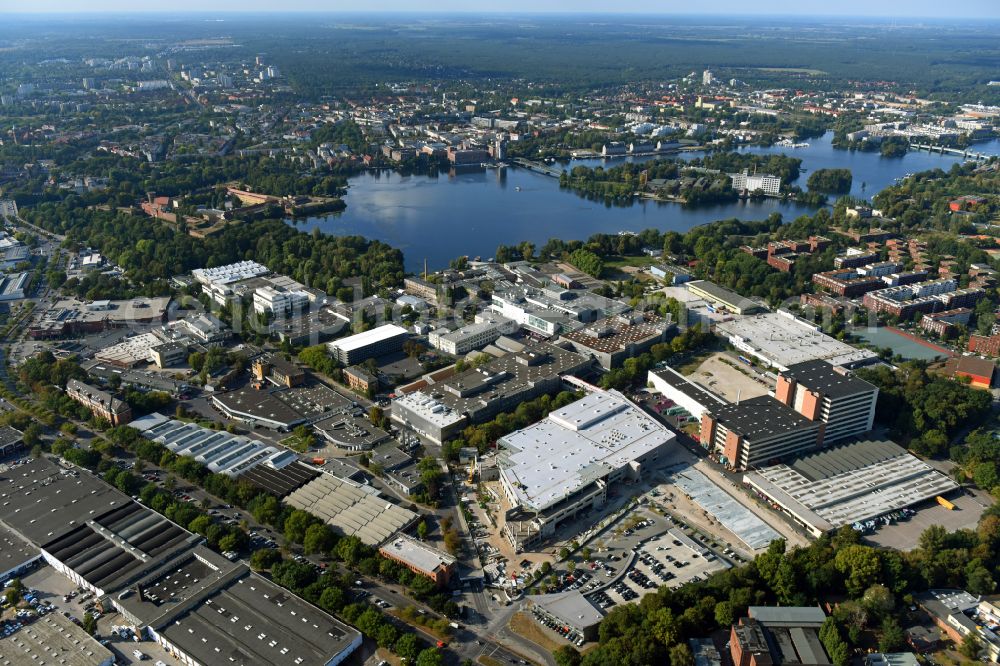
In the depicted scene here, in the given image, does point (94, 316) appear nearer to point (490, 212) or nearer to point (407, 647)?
point (407, 647)

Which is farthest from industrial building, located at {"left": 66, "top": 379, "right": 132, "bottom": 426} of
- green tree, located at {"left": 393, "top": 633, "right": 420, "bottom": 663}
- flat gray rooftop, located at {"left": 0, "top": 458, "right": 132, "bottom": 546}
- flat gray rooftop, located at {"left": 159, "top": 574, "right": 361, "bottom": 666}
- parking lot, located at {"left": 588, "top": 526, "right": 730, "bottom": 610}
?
parking lot, located at {"left": 588, "top": 526, "right": 730, "bottom": 610}

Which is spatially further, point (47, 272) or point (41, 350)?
point (47, 272)

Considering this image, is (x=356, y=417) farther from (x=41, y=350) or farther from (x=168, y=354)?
(x=41, y=350)

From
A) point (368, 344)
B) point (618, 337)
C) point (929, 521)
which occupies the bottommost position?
point (929, 521)

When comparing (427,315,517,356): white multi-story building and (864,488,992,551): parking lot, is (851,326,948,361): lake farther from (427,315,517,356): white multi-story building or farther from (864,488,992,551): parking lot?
(427,315,517,356): white multi-story building

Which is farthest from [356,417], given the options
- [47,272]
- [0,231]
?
[0,231]

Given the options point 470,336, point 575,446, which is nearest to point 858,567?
point 575,446
